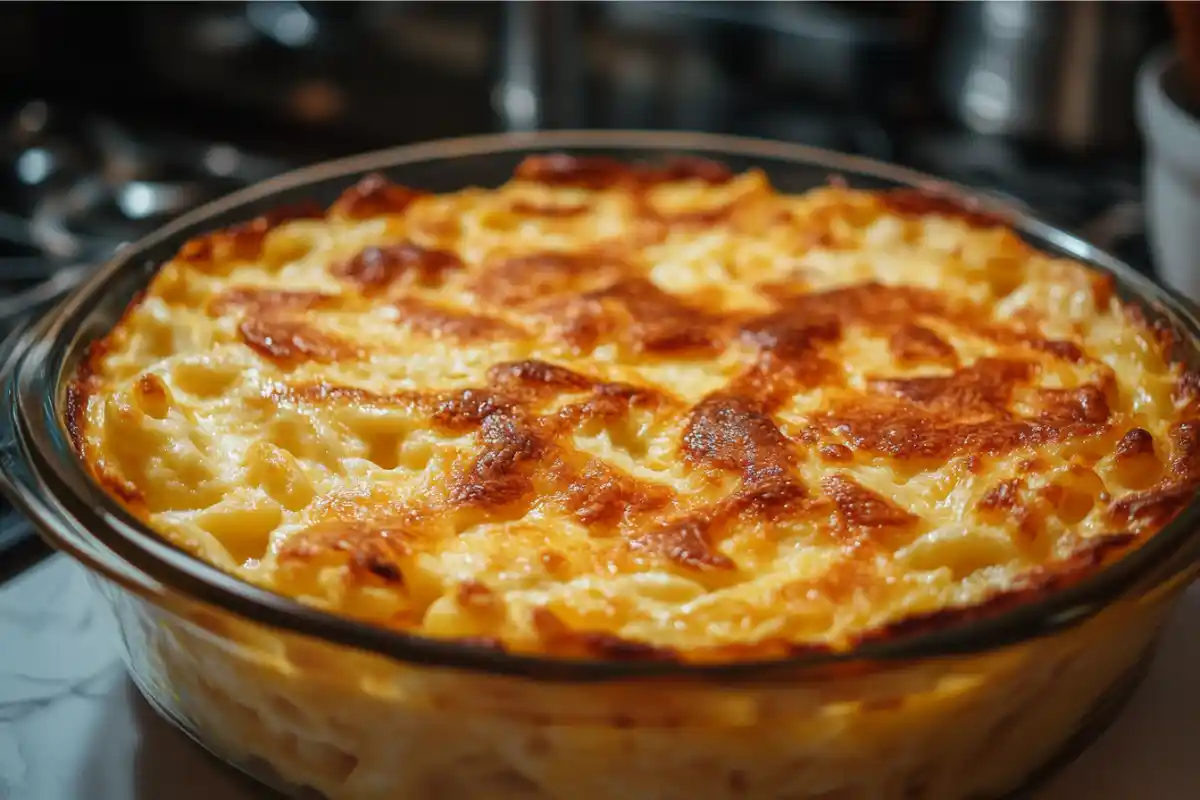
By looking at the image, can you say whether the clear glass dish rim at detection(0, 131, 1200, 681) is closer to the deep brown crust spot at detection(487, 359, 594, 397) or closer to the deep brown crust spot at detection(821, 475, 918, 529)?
the deep brown crust spot at detection(821, 475, 918, 529)

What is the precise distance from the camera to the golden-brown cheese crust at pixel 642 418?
0.88 metres

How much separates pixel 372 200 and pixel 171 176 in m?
0.82

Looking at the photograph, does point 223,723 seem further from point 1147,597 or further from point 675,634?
point 1147,597

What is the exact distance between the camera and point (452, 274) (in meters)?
1.42

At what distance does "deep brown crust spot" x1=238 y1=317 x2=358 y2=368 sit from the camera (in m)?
1.19

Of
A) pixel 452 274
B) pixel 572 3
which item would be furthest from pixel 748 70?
pixel 452 274

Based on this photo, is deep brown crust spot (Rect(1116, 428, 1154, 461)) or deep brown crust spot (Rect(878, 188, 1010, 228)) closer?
deep brown crust spot (Rect(1116, 428, 1154, 461))

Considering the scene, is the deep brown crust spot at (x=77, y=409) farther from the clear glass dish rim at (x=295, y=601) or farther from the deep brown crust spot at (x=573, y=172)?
the deep brown crust spot at (x=573, y=172)

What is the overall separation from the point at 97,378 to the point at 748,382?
1.90 feet

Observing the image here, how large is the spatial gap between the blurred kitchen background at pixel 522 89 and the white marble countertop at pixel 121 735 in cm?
79

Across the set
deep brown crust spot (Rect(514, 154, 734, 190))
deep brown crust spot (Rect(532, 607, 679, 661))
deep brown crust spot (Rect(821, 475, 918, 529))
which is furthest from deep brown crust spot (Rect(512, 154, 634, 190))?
deep brown crust spot (Rect(532, 607, 679, 661))

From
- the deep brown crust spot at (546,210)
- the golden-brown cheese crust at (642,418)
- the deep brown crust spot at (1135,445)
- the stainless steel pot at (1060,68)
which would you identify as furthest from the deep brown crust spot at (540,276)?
the stainless steel pot at (1060,68)

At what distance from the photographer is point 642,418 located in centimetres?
113

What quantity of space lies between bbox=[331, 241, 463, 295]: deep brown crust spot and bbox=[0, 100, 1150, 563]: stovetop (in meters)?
0.57
